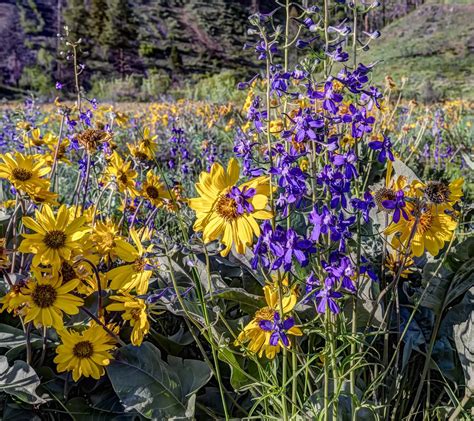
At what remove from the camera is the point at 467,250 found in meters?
1.51

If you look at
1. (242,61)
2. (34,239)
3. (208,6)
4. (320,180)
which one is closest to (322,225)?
(320,180)

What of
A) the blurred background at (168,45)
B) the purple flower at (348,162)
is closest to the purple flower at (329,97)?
the purple flower at (348,162)

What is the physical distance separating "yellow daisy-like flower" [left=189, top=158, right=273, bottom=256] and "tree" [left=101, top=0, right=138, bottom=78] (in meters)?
37.1

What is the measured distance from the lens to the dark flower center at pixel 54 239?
1168mm

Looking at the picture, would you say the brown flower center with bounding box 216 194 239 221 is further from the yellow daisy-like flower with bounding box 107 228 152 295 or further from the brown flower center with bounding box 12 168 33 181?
the brown flower center with bounding box 12 168 33 181

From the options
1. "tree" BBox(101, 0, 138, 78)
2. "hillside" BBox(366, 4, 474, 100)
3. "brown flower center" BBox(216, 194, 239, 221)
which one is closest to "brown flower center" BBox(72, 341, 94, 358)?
"brown flower center" BBox(216, 194, 239, 221)

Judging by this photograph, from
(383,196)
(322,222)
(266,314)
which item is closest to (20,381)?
(266,314)

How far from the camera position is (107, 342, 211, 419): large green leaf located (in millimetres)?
1323

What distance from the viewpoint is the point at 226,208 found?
1029mm

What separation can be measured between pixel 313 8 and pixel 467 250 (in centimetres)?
87

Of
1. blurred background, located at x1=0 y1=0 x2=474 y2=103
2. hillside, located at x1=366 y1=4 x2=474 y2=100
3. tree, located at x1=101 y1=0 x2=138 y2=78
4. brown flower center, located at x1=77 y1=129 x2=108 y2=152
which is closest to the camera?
brown flower center, located at x1=77 y1=129 x2=108 y2=152

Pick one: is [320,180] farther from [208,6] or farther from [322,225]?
[208,6]

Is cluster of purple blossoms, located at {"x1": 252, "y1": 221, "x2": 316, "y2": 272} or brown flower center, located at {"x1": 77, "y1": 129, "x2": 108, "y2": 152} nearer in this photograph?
cluster of purple blossoms, located at {"x1": 252, "y1": 221, "x2": 316, "y2": 272}

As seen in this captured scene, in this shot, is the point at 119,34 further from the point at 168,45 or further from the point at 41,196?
the point at 41,196
